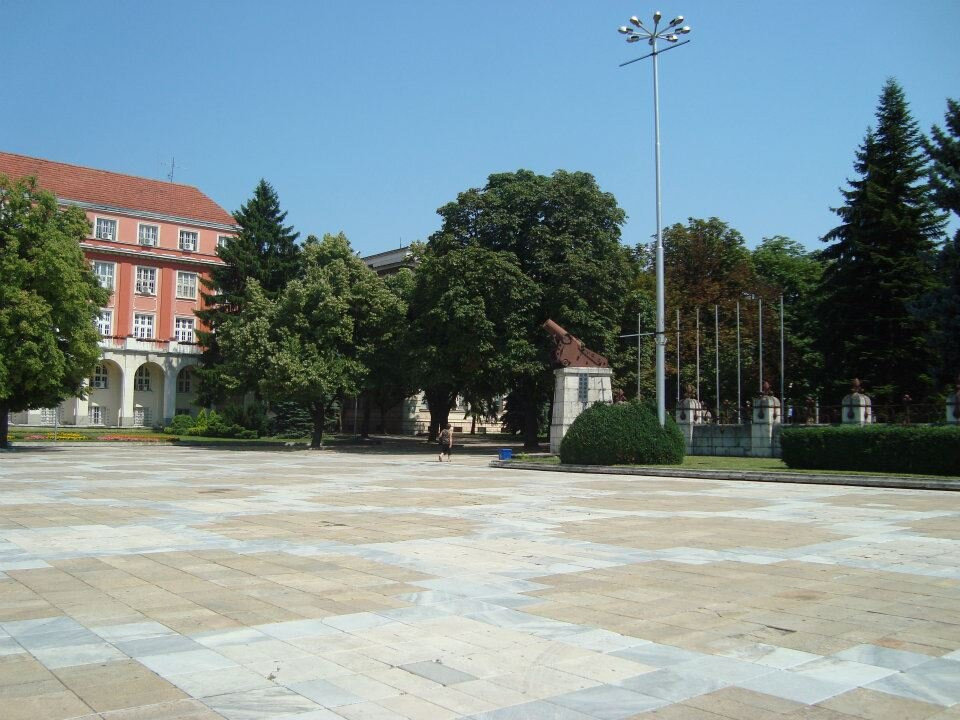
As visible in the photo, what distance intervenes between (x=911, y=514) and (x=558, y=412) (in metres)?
18.0

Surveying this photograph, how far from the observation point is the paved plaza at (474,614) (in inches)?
189

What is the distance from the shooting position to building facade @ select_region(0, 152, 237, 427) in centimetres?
6069

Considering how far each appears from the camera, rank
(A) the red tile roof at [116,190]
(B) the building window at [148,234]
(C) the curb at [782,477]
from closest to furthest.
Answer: (C) the curb at [782,477] → (A) the red tile roof at [116,190] → (B) the building window at [148,234]

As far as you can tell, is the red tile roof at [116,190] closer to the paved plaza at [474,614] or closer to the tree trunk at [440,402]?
the tree trunk at [440,402]

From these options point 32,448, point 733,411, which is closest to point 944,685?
point 733,411

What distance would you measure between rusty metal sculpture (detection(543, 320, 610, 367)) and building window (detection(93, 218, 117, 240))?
4326 cm

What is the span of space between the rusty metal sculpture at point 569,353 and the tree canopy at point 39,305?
19354mm

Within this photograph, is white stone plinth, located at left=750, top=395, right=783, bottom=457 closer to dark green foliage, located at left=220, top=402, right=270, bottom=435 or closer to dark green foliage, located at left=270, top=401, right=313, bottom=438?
dark green foliage, located at left=270, top=401, right=313, bottom=438

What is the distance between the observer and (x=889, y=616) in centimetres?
686

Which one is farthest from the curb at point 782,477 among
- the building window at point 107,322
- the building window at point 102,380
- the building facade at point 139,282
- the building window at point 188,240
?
the building window at point 188,240

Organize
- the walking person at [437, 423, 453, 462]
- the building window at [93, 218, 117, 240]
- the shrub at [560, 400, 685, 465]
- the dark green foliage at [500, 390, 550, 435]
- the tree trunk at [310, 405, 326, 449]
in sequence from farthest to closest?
1. the building window at [93, 218, 117, 240]
2. the dark green foliage at [500, 390, 550, 435]
3. the tree trunk at [310, 405, 326, 449]
4. the walking person at [437, 423, 453, 462]
5. the shrub at [560, 400, 685, 465]

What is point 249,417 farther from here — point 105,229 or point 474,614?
point 474,614

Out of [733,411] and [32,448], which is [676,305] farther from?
[32,448]

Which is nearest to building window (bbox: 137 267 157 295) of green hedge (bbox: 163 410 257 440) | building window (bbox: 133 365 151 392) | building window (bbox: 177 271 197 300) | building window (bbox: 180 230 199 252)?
building window (bbox: 177 271 197 300)
